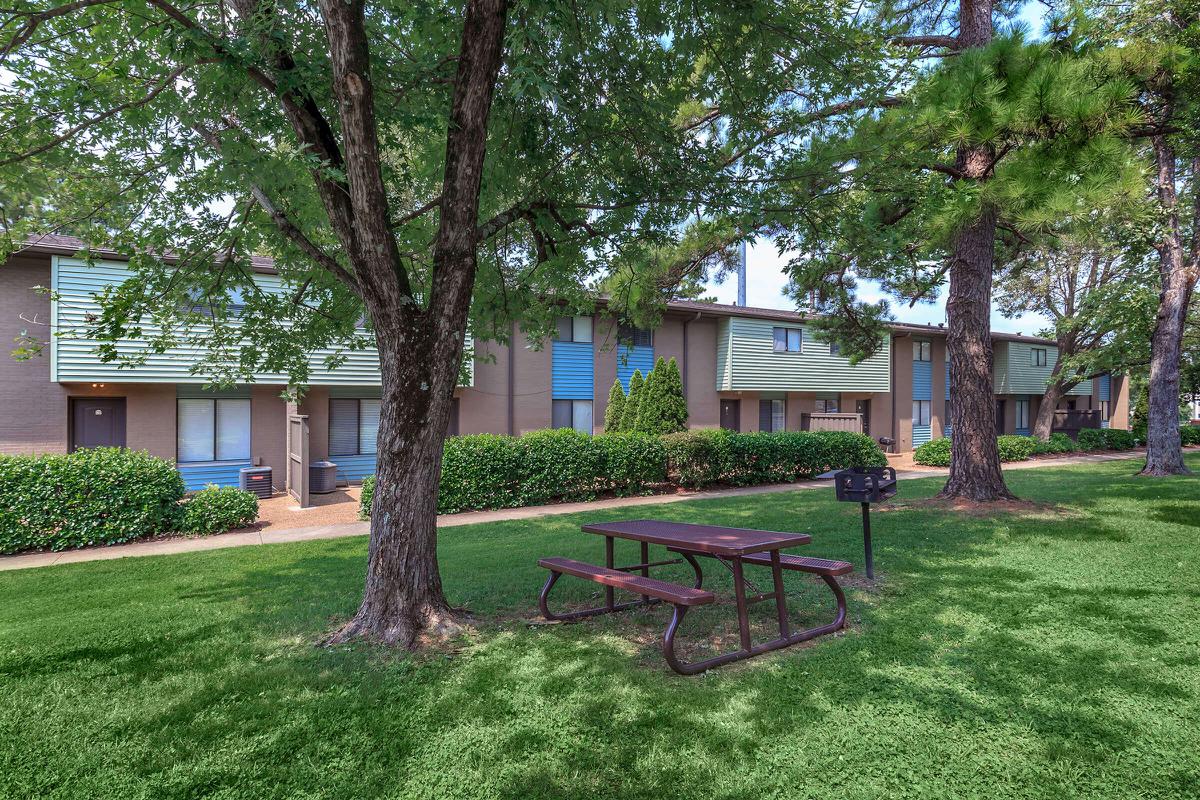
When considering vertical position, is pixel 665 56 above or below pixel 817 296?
above

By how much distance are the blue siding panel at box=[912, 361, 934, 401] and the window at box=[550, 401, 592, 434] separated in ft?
52.2

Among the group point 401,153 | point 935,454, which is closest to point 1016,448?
point 935,454

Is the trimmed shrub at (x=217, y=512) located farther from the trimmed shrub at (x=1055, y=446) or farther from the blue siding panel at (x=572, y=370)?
the trimmed shrub at (x=1055, y=446)

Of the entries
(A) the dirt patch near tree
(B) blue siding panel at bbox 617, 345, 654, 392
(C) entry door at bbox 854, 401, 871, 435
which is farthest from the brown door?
(C) entry door at bbox 854, 401, 871, 435

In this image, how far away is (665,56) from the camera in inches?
268

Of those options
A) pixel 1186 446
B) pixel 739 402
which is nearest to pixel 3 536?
pixel 739 402

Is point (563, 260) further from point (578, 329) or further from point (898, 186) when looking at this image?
point (578, 329)

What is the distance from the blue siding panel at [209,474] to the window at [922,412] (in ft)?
84.9

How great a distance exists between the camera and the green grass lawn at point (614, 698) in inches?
114

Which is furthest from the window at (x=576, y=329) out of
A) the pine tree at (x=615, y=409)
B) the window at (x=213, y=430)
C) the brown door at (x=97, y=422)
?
the brown door at (x=97, y=422)

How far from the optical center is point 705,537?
15.9 feet

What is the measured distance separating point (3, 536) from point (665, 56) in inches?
419

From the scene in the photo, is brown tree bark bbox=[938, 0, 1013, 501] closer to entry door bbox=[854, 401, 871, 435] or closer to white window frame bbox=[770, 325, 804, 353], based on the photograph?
white window frame bbox=[770, 325, 804, 353]

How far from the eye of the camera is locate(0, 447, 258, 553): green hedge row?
8906 millimetres
